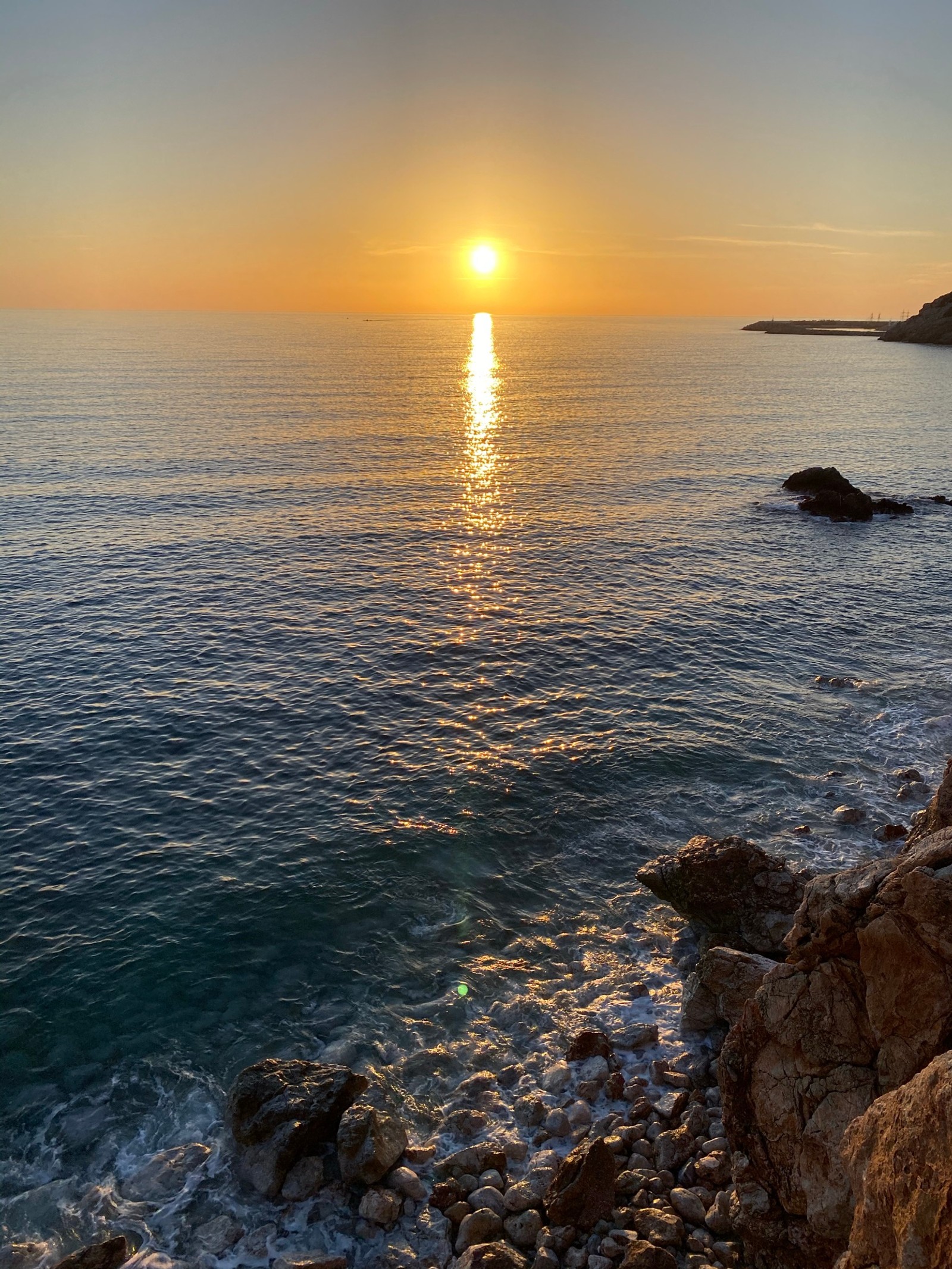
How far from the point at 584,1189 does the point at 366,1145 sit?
17.9ft

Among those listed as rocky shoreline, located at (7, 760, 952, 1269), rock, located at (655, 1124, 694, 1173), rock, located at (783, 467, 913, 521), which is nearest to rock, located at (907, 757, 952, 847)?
rocky shoreline, located at (7, 760, 952, 1269)

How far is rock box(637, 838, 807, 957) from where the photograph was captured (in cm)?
2644

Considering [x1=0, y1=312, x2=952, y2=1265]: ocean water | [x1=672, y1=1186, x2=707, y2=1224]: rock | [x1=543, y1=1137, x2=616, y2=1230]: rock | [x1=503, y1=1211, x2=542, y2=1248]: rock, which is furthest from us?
[x1=0, y1=312, x2=952, y2=1265]: ocean water

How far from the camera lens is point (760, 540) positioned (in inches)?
2987

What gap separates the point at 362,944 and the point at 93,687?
25.6 m

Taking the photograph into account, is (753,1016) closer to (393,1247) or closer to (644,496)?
(393,1247)

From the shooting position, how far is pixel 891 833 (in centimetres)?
3347

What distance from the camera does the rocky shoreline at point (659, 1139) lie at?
50.6ft

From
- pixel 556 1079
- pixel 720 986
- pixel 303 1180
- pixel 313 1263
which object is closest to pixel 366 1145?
pixel 303 1180

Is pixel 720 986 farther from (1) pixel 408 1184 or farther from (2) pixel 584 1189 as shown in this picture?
(1) pixel 408 1184

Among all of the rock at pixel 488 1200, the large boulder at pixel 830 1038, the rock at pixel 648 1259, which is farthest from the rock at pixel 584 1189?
the large boulder at pixel 830 1038

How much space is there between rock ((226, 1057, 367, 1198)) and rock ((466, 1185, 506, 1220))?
4.03 metres

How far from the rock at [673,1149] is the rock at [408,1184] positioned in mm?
5978

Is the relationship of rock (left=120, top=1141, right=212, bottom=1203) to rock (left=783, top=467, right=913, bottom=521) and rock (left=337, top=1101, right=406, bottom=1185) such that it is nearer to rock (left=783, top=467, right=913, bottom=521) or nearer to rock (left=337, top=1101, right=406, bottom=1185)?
rock (left=337, top=1101, right=406, bottom=1185)
